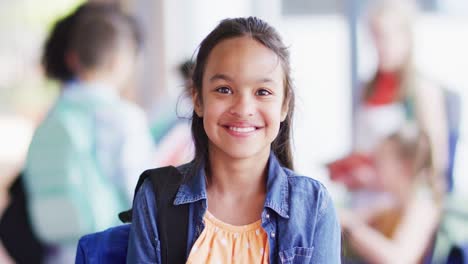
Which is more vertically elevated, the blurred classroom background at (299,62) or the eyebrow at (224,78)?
the eyebrow at (224,78)

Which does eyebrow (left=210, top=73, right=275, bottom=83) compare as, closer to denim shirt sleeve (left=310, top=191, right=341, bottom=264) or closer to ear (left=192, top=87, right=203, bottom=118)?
ear (left=192, top=87, right=203, bottom=118)

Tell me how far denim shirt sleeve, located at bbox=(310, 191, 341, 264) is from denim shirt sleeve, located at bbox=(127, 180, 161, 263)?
269 mm

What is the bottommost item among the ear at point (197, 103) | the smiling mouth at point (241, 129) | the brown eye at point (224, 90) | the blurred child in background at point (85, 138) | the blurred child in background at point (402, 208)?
the blurred child in background at point (402, 208)

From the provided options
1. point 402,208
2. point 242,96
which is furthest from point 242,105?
point 402,208

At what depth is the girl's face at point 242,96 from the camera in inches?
46.8

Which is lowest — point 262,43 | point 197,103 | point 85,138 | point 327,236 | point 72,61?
point 85,138

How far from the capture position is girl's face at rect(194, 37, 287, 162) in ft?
3.90

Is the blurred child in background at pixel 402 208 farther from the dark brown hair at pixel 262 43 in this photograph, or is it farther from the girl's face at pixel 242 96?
the girl's face at pixel 242 96

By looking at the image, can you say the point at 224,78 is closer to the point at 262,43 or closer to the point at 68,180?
the point at 262,43

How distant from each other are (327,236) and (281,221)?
0.09 m

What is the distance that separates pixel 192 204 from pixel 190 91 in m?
0.22

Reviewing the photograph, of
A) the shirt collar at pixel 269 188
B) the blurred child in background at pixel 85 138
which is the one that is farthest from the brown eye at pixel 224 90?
the blurred child in background at pixel 85 138

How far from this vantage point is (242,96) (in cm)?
119

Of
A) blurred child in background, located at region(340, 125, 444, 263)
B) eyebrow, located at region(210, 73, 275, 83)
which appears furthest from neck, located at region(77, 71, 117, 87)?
eyebrow, located at region(210, 73, 275, 83)
